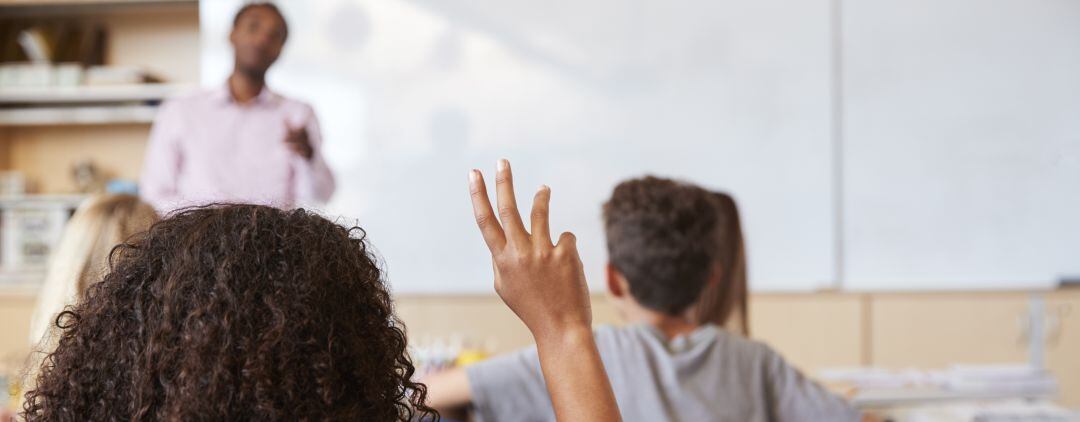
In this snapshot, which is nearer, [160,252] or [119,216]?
[160,252]

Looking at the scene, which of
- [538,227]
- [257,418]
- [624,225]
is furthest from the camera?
[624,225]

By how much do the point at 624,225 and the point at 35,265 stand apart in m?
2.85

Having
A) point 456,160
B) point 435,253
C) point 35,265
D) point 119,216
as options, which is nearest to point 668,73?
point 456,160

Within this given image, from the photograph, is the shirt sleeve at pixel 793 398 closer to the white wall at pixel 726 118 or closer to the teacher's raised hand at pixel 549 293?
the teacher's raised hand at pixel 549 293

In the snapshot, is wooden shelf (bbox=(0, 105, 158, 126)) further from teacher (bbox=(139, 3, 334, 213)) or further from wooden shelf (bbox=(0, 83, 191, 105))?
A: teacher (bbox=(139, 3, 334, 213))

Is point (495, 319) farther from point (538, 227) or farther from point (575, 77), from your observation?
point (538, 227)

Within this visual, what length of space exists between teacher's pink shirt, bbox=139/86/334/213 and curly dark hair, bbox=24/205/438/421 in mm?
2444

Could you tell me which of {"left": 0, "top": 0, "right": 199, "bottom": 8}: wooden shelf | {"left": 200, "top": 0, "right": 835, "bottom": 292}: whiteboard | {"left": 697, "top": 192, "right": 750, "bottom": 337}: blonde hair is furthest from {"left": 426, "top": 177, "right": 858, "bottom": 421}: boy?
{"left": 0, "top": 0, "right": 199, "bottom": 8}: wooden shelf

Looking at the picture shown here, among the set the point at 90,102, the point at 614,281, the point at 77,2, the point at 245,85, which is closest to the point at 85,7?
the point at 77,2

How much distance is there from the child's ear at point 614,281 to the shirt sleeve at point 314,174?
1.82 metres

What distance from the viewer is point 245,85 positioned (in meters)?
3.25

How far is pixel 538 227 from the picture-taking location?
0.68 m

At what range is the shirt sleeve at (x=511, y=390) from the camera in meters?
1.20

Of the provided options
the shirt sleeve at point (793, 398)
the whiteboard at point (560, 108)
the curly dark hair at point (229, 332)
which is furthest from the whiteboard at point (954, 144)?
the curly dark hair at point (229, 332)
